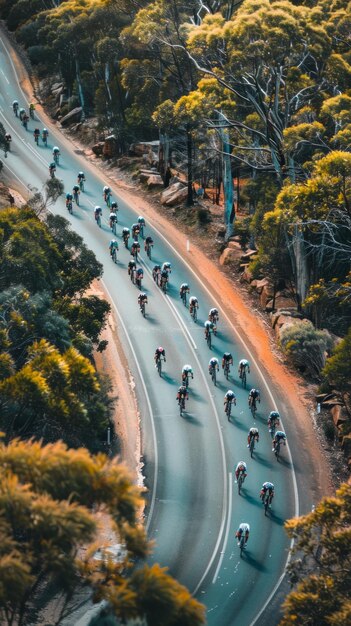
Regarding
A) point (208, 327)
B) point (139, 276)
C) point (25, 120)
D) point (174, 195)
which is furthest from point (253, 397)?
point (25, 120)

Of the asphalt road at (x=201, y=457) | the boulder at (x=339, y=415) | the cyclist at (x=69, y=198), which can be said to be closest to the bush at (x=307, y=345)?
the asphalt road at (x=201, y=457)

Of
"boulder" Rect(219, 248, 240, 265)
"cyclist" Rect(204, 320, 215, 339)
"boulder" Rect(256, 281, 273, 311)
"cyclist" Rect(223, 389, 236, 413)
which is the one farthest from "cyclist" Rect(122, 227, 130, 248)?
"cyclist" Rect(223, 389, 236, 413)

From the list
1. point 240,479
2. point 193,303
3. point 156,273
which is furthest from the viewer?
point 156,273

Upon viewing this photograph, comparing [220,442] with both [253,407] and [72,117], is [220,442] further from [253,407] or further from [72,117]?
[72,117]

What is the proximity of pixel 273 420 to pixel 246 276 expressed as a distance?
16947mm

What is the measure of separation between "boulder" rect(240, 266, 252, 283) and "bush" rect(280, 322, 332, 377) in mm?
8755

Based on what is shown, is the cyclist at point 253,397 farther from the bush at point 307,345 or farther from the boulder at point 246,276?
the boulder at point 246,276

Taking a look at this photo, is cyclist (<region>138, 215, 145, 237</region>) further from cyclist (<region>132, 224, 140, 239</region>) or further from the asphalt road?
the asphalt road

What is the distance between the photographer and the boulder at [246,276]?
199ft

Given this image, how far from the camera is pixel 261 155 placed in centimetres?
6309

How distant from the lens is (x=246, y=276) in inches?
2404

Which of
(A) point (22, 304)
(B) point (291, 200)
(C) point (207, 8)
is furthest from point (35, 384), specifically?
(C) point (207, 8)

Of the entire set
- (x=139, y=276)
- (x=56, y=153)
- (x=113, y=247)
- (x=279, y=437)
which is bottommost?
(x=279, y=437)

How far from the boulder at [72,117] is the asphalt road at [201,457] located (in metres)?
22.8
